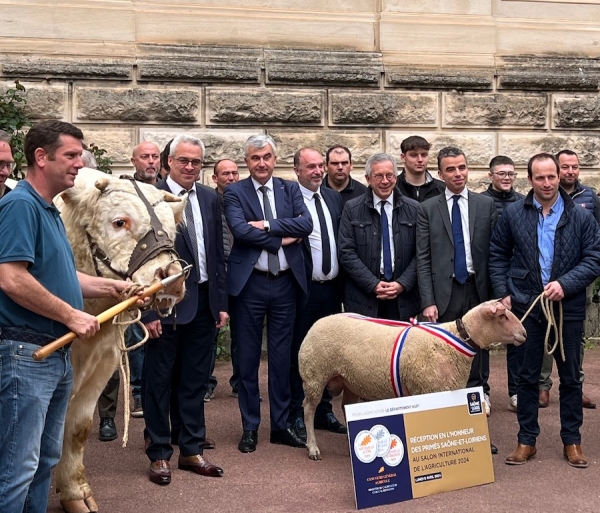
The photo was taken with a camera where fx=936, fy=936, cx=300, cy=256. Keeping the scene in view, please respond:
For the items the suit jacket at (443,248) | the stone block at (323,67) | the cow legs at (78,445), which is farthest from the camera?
the stone block at (323,67)

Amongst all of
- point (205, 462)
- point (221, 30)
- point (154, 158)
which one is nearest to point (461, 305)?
point (205, 462)

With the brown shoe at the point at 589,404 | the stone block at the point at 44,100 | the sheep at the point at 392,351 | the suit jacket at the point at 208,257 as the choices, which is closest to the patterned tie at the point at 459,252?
the sheep at the point at 392,351

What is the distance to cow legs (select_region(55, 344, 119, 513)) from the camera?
19.3 ft

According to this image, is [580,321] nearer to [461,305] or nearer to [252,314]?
[461,305]

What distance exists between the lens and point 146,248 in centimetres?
543

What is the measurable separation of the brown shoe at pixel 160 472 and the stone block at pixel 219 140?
5530 mm

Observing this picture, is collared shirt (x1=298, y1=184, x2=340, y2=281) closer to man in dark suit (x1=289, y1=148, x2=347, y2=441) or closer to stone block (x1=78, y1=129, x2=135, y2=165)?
man in dark suit (x1=289, y1=148, x2=347, y2=441)

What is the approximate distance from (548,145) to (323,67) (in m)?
3.37

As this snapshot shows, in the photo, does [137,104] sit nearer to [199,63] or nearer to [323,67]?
[199,63]

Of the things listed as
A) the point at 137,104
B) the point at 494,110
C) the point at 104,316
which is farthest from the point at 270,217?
the point at 494,110

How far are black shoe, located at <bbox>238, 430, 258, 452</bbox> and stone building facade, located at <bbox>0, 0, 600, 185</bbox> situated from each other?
4.88 metres

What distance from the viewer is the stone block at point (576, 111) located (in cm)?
1291

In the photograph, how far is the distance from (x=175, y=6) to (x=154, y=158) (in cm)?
324

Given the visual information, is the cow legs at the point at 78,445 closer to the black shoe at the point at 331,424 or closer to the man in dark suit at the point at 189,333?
the man in dark suit at the point at 189,333
